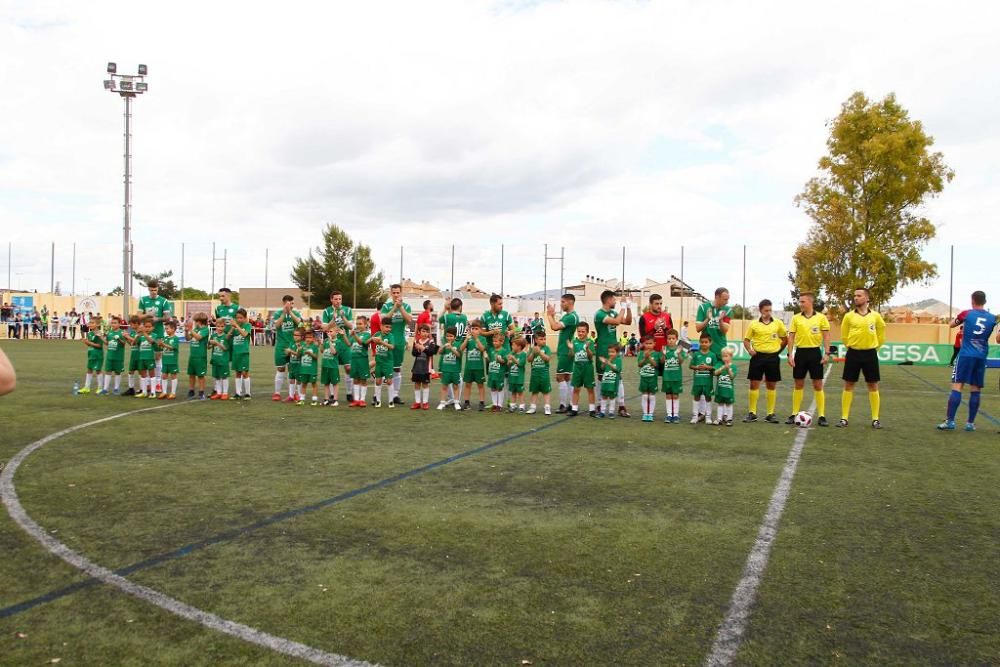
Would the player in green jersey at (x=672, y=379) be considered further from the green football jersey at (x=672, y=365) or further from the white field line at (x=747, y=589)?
the white field line at (x=747, y=589)

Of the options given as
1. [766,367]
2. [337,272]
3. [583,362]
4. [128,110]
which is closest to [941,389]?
[766,367]

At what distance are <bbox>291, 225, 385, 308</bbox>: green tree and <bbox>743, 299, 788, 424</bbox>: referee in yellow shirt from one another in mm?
59442

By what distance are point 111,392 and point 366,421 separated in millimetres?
6852

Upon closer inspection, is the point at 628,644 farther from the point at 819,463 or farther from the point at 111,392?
the point at 111,392

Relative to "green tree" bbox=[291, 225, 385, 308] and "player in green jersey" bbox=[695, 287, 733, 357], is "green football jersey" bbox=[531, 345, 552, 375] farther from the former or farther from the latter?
"green tree" bbox=[291, 225, 385, 308]

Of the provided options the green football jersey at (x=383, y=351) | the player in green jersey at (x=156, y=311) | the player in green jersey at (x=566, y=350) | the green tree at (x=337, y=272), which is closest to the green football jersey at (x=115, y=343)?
the player in green jersey at (x=156, y=311)

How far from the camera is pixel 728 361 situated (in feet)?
37.1

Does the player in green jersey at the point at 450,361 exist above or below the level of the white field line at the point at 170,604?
above

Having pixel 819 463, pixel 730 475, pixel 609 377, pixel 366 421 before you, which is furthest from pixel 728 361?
pixel 366 421

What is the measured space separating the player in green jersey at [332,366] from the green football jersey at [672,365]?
5870 millimetres

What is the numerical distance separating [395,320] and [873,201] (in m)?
30.7

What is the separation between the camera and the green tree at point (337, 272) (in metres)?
69.5

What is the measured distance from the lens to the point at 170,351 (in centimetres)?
1423

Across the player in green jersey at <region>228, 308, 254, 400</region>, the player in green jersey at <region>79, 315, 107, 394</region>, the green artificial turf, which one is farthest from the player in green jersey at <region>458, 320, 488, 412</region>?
the player in green jersey at <region>79, 315, 107, 394</region>
